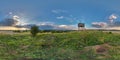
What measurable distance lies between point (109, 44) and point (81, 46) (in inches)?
88.3

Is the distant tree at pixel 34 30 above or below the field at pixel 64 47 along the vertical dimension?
above

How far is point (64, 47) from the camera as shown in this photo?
83.4 feet

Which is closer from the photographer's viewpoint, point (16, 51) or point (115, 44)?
point (16, 51)

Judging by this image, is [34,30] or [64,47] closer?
[64,47]

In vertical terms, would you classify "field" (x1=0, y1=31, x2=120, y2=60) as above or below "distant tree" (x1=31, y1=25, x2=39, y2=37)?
below

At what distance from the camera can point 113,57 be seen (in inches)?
816

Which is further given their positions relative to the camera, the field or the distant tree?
the distant tree

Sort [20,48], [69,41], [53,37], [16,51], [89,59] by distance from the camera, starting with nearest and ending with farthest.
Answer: [89,59] < [16,51] < [20,48] < [69,41] < [53,37]

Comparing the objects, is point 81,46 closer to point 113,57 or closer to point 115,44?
point 115,44

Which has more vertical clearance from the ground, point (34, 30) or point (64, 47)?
point (34, 30)

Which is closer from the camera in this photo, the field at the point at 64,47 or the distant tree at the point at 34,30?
the field at the point at 64,47

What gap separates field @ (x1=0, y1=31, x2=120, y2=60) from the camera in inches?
815

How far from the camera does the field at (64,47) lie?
20.7 meters

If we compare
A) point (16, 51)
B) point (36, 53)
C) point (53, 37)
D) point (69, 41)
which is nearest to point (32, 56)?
point (36, 53)
